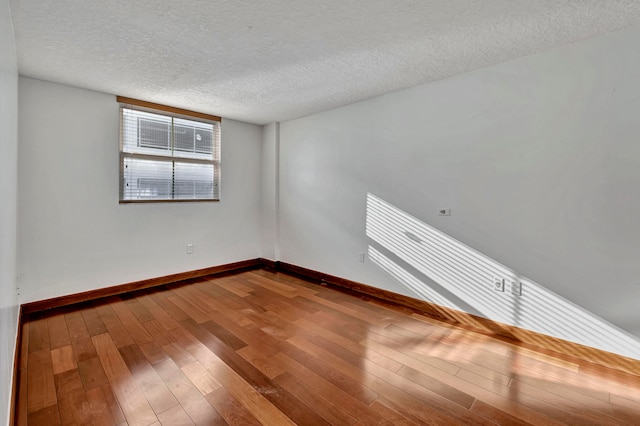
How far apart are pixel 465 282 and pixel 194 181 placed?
3.61 metres

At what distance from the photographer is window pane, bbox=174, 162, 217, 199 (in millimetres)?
3992

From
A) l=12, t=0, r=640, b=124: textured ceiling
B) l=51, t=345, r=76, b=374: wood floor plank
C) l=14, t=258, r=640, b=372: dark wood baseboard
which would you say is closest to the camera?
l=12, t=0, r=640, b=124: textured ceiling

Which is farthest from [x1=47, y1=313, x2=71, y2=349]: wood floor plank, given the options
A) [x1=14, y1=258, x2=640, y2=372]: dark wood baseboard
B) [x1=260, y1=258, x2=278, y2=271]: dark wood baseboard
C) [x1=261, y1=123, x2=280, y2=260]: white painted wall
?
[x1=261, y1=123, x2=280, y2=260]: white painted wall

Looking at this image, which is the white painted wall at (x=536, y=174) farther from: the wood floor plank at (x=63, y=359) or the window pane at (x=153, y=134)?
the wood floor plank at (x=63, y=359)

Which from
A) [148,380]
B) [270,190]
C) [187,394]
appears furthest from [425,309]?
[270,190]

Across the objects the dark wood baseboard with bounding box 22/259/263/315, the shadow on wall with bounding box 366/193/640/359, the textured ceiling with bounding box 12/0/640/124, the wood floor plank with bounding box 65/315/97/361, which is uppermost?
the textured ceiling with bounding box 12/0/640/124

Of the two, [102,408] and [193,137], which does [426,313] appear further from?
[193,137]

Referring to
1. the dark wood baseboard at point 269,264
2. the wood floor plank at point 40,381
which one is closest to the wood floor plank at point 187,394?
the wood floor plank at point 40,381

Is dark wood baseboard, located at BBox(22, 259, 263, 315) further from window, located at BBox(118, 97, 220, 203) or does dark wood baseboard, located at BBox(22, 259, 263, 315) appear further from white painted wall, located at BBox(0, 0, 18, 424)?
white painted wall, located at BBox(0, 0, 18, 424)

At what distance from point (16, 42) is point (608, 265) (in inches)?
181

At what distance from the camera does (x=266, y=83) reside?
298 cm

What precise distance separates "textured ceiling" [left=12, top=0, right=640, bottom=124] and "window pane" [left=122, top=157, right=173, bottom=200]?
0.91m

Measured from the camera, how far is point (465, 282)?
275 cm

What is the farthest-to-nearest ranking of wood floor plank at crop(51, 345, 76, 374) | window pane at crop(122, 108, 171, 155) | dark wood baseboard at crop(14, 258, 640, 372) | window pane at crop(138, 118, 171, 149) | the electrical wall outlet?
1. window pane at crop(138, 118, 171, 149)
2. window pane at crop(122, 108, 171, 155)
3. the electrical wall outlet
4. dark wood baseboard at crop(14, 258, 640, 372)
5. wood floor plank at crop(51, 345, 76, 374)
